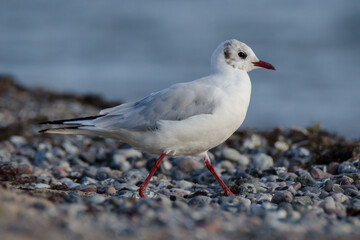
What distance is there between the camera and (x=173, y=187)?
18.5 ft

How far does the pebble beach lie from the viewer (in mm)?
2967

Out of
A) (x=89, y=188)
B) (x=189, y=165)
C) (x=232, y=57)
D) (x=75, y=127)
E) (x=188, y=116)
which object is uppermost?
(x=232, y=57)

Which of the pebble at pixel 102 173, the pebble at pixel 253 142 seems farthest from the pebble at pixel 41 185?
the pebble at pixel 253 142

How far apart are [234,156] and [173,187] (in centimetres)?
174

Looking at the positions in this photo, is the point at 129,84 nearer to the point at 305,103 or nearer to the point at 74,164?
the point at 305,103

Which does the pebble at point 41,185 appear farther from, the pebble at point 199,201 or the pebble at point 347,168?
the pebble at point 347,168

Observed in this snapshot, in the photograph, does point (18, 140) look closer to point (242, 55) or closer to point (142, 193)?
point (142, 193)

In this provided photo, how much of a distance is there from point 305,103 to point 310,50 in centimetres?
764

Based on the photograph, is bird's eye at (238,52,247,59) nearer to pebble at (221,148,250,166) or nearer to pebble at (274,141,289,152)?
pebble at (221,148,250,166)

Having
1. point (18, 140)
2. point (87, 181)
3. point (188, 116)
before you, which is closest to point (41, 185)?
point (87, 181)

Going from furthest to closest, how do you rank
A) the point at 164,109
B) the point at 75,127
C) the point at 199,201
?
1. the point at 75,127
2. the point at 164,109
3. the point at 199,201

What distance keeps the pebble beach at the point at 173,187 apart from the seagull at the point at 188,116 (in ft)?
1.81

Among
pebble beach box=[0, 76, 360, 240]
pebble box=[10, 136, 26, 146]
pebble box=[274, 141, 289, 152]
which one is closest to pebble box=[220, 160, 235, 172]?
pebble beach box=[0, 76, 360, 240]

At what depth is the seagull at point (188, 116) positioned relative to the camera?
493 centimetres
